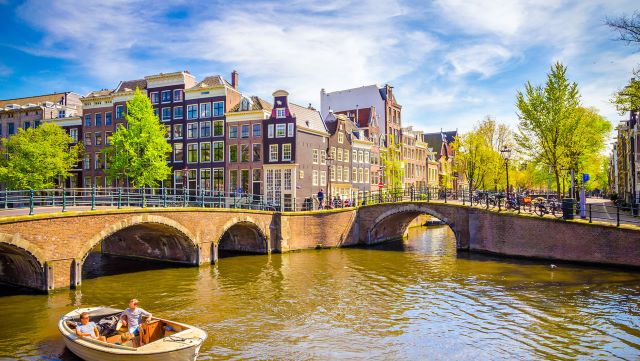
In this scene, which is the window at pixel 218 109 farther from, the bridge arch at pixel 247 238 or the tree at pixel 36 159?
the tree at pixel 36 159

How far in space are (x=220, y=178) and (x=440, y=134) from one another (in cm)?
5076

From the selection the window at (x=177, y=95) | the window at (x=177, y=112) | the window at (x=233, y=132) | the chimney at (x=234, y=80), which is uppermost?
the chimney at (x=234, y=80)

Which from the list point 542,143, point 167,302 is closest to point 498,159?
point 542,143

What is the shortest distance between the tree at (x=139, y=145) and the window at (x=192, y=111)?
6.47m

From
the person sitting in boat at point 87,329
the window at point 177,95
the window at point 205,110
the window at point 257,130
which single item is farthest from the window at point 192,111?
A: the person sitting in boat at point 87,329

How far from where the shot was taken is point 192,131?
1818 inches

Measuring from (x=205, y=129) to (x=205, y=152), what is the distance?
2378 millimetres

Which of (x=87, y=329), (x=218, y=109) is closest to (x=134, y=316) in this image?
(x=87, y=329)

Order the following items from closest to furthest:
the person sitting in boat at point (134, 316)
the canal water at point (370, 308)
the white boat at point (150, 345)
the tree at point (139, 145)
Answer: the white boat at point (150, 345) < the person sitting in boat at point (134, 316) < the canal water at point (370, 308) < the tree at point (139, 145)

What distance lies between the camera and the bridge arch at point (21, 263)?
17.7 meters

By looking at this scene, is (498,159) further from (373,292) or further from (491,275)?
(373,292)

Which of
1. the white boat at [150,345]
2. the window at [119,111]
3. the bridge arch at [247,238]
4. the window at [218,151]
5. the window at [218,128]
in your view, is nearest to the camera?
the white boat at [150,345]

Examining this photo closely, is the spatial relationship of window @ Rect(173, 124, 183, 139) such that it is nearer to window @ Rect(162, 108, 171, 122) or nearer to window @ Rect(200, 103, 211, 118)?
window @ Rect(162, 108, 171, 122)

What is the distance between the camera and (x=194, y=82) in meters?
47.5
